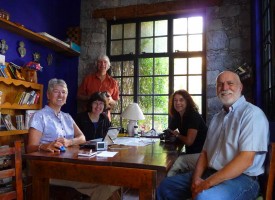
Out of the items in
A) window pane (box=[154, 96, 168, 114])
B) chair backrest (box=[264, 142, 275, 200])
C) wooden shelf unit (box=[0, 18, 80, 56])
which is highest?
wooden shelf unit (box=[0, 18, 80, 56])

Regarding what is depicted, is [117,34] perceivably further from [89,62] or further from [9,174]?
[9,174]

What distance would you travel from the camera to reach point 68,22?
14.3 ft

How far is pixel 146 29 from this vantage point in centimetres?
430

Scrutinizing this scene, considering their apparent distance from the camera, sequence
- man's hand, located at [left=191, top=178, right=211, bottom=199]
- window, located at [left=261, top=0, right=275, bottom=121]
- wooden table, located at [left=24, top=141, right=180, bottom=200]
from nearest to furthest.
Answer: wooden table, located at [left=24, top=141, right=180, bottom=200] < man's hand, located at [left=191, top=178, right=211, bottom=199] < window, located at [left=261, top=0, right=275, bottom=121]

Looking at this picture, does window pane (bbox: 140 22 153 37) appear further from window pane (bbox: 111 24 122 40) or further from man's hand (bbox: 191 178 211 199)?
man's hand (bbox: 191 178 211 199)

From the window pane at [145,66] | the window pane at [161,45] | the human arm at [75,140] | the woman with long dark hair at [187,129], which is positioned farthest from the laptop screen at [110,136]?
the window pane at [161,45]

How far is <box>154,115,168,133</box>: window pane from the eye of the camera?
4.14 m

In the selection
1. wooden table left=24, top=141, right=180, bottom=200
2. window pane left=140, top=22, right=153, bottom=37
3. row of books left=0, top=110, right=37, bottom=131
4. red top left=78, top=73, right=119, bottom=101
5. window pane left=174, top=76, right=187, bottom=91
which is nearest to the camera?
wooden table left=24, top=141, right=180, bottom=200

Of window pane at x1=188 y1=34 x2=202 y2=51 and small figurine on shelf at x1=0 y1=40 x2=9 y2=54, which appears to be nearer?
small figurine on shelf at x1=0 y1=40 x2=9 y2=54

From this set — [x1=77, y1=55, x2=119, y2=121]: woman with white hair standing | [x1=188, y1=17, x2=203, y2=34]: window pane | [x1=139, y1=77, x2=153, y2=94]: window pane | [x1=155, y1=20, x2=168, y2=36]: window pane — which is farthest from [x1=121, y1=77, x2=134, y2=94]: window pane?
[x1=188, y1=17, x2=203, y2=34]: window pane

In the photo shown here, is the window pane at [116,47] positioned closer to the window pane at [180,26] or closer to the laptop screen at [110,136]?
Result: the window pane at [180,26]

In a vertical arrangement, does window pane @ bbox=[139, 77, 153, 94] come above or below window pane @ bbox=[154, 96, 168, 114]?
above

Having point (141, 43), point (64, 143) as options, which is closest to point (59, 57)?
point (141, 43)

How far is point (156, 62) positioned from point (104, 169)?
120 inches
